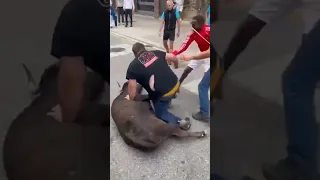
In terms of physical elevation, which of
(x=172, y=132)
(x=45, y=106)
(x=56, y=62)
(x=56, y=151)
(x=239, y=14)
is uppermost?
(x=239, y=14)

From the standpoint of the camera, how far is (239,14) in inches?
41.3

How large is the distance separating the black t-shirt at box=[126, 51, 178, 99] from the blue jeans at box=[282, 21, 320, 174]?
0.67m

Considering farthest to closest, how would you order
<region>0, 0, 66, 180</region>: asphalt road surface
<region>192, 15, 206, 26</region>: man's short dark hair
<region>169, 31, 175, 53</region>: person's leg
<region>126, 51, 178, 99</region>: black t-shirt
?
1. <region>169, 31, 175, 53</region>: person's leg
2. <region>126, 51, 178, 99</region>: black t-shirt
3. <region>192, 15, 206, 26</region>: man's short dark hair
4. <region>0, 0, 66, 180</region>: asphalt road surface

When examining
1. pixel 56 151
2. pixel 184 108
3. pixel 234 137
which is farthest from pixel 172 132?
pixel 56 151

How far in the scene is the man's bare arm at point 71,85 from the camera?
3.51ft

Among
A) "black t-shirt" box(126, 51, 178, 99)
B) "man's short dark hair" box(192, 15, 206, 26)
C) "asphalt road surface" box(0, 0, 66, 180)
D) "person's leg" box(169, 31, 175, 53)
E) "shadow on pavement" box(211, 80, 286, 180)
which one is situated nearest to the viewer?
"asphalt road surface" box(0, 0, 66, 180)

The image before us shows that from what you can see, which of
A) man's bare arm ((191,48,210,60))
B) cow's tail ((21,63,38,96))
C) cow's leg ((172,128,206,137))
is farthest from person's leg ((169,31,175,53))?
cow's tail ((21,63,38,96))

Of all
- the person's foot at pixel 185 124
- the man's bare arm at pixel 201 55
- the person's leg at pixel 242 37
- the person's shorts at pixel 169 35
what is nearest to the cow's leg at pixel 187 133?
the person's foot at pixel 185 124

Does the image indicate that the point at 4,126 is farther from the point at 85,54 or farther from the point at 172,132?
the point at 172,132

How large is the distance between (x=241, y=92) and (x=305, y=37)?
223mm

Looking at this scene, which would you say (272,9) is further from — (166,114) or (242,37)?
(166,114)

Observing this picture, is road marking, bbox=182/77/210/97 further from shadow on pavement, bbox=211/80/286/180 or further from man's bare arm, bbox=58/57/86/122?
man's bare arm, bbox=58/57/86/122

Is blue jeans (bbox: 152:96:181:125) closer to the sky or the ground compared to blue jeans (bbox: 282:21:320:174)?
closer to the ground

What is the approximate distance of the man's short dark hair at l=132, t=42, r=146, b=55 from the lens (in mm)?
1676
